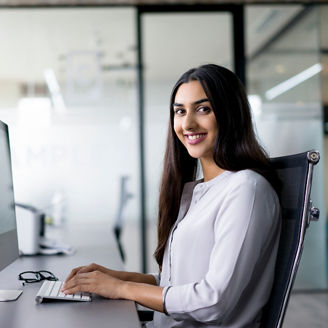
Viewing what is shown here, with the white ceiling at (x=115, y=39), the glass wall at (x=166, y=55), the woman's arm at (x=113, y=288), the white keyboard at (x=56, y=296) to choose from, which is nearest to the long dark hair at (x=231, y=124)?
the woman's arm at (x=113, y=288)

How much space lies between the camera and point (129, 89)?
436cm

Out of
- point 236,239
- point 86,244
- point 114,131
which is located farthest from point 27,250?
point 114,131

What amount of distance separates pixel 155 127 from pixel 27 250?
2.27 metres

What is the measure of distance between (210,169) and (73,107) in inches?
120

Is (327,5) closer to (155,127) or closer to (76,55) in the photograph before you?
(155,127)

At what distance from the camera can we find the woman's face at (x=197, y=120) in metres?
1.39

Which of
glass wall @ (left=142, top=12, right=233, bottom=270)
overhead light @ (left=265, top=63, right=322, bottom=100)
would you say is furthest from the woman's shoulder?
overhead light @ (left=265, top=63, right=322, bottom=100)

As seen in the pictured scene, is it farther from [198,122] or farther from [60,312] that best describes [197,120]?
[60,312]

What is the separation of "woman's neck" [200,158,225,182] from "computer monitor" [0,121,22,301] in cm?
62

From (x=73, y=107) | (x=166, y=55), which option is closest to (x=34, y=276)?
(x=73, y=107)

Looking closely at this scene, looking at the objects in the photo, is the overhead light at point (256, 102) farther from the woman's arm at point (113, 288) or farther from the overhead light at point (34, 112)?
the woman's arm at point (113, 288)

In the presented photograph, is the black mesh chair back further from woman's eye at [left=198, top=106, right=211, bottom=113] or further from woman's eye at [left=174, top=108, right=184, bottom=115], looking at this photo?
woman's eye at [left=174, top=108, right=184, bottom=115]

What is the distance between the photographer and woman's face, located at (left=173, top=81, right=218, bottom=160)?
1.39 meters

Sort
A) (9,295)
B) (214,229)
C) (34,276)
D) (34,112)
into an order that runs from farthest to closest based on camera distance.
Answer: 1. (34,112)
2. (34,276)
3. (9,295)
4. (214,229)
